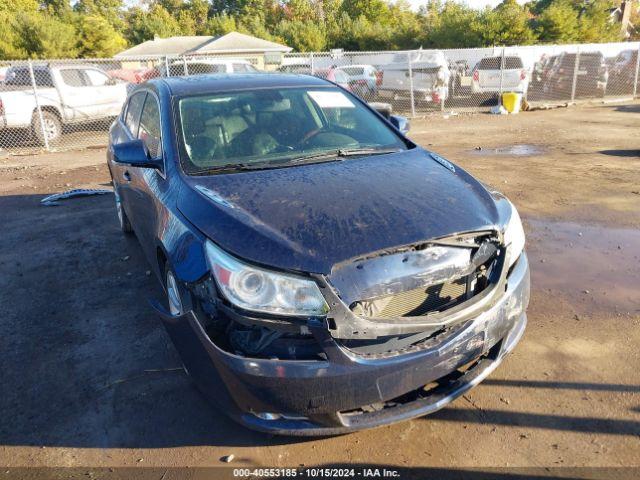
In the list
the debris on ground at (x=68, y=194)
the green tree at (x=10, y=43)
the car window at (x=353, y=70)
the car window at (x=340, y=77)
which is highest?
the green tree at (x=10, y=43)

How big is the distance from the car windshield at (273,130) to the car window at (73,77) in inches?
437

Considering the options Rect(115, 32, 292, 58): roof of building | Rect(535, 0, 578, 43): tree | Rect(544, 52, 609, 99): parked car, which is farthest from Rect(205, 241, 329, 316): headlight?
Rect(535, 0, 578, 43): tree

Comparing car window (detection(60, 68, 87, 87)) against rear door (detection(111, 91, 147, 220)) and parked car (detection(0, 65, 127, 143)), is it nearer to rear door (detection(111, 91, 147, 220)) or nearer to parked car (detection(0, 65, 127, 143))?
parked car (detection(0, 65, 127, 143))

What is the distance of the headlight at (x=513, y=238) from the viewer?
268 cm

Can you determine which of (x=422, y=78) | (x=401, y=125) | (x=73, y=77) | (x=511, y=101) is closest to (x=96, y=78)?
(x=73, y=77)

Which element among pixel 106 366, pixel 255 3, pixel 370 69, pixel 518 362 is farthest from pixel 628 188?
pixel 255 3

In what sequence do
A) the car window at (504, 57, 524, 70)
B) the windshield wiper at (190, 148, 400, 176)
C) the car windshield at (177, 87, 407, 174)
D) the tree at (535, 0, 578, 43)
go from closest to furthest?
the windshield wiper at (190, 148, 400, 176) → the car windshield at (177, 87, 407, 174) → the car window at (504, 57, 524, 70) → the tree at (535, 0, 578, 43)

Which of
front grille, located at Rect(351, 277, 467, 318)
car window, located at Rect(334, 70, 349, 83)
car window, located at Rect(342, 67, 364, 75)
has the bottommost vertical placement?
car window, located at Rect(334, 70, 349, 83)

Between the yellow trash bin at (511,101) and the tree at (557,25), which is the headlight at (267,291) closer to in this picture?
the yellow trash bin at (511,101)

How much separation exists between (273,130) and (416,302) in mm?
1780

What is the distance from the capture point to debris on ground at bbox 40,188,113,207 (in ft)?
24.3

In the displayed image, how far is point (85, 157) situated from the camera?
11.6m

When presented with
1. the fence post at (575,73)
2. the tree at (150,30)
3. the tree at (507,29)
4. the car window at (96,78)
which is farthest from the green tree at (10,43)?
the fence post at (575,73)

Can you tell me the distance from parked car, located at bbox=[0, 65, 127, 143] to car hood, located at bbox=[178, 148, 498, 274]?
11.1 metres
